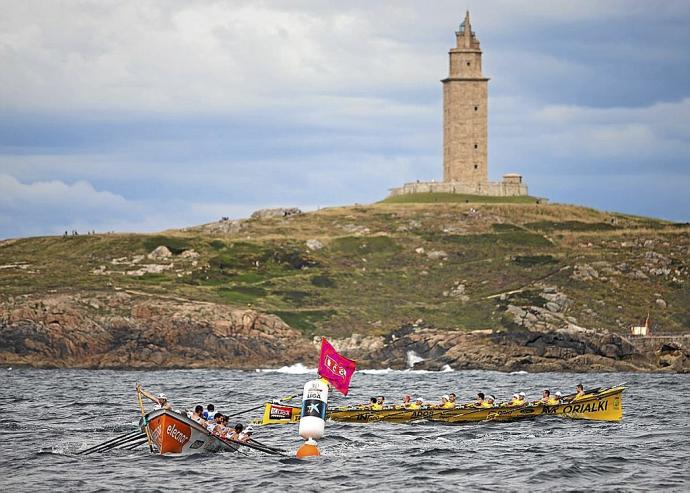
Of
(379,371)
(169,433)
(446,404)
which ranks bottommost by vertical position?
(379,371)

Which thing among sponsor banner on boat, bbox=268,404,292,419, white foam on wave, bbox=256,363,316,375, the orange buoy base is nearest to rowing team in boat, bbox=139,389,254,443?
the orange buoy base

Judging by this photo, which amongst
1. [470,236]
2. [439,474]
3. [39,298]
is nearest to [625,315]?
[470,236]

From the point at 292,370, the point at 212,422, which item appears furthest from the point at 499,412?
the point at 292,370

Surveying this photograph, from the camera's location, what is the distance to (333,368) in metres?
55.4

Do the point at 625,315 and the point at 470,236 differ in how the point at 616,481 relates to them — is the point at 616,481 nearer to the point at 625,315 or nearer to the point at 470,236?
the point at 625,315

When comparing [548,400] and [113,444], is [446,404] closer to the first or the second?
[548,400]

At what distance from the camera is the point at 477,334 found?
142875 mm

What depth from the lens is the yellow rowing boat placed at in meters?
69.6

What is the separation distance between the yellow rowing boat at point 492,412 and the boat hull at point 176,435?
1443cm

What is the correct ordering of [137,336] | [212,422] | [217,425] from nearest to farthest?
1. [217,425]
2. [212,422]
3. [137,336]

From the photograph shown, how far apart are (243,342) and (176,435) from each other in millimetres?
91070

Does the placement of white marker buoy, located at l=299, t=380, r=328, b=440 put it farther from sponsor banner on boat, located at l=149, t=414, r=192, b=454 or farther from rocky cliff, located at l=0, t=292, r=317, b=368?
rocky cliff, located at l=0, t=292, r=317, b=368

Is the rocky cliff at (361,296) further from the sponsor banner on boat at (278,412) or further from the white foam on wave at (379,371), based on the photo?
the sponsor banner on boat at (278,412)

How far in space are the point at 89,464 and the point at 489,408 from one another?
24.6 meters
